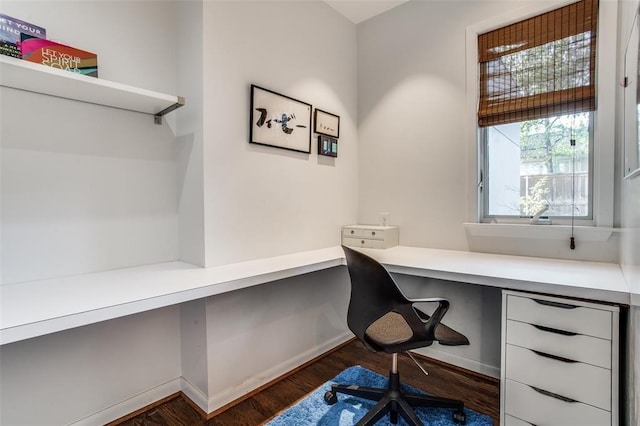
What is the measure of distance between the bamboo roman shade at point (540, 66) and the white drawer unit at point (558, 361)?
1.17 m

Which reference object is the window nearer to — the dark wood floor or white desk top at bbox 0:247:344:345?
the dark wood floor

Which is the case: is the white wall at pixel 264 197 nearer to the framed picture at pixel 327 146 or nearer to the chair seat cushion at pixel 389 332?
the framed picture at pixel 327 146

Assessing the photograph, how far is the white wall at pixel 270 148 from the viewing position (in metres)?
1.73

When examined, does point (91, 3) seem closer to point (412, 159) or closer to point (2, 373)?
point (2, 373)

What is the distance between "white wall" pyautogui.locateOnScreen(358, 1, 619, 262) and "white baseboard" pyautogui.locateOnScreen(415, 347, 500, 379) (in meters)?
0.77

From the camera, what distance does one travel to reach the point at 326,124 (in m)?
2.43

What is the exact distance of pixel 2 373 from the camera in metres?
1.32

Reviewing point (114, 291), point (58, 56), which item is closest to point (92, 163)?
point (58, 56)

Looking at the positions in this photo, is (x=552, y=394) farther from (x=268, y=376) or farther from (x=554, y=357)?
(x=268, y=376)

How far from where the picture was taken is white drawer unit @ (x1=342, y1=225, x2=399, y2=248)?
2.32 metres

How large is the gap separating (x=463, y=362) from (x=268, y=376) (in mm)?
1346

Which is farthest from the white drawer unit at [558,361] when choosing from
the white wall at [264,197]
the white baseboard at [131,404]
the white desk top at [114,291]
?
the white baseboard at [131,404]

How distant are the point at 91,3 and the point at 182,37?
0.43 metres

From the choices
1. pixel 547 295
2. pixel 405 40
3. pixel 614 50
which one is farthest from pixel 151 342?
pixel 614 50
